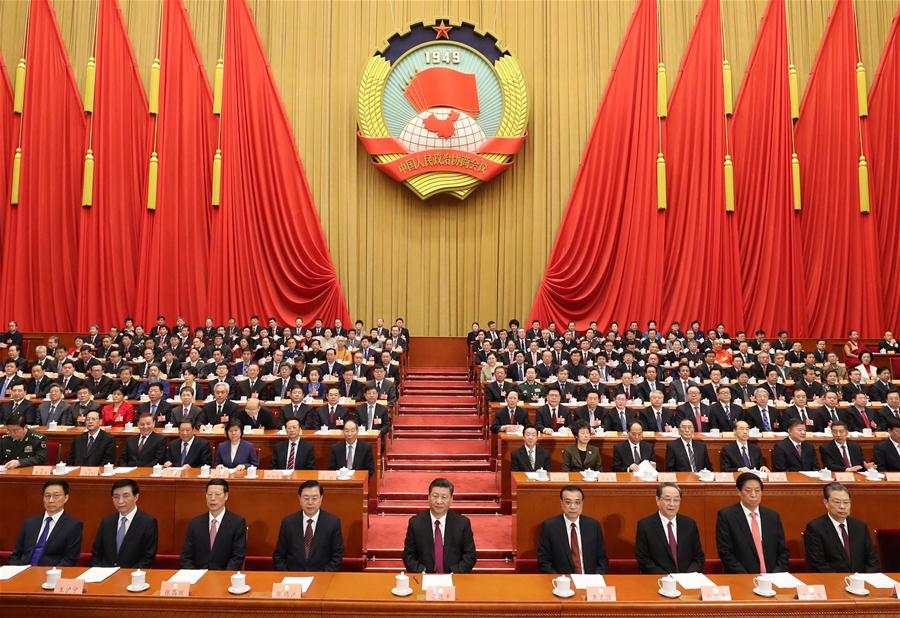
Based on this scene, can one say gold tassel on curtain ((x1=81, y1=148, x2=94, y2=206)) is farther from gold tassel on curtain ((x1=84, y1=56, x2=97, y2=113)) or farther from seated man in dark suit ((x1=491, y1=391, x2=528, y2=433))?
seated man in dark suit ((x1=491, y1=391, x2=528, y2=433))

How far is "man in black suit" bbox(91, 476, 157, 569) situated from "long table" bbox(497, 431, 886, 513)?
258cm

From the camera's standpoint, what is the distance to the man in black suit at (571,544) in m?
3.66

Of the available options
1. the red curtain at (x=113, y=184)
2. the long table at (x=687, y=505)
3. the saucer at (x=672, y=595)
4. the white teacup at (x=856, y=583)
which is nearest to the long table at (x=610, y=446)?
the long table at (x=687, y=505)

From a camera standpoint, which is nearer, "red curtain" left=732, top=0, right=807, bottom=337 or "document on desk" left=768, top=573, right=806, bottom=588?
"document on desk" left=768, top=573, right=806, bottom=588

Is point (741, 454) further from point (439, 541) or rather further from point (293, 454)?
point (293, 454)

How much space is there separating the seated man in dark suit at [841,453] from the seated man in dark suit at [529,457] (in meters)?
2.10

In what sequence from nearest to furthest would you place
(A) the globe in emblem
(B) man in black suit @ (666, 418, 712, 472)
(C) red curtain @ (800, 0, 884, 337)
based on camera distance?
(B) man in black suit @ (666, 418, 712, 472), (C) red curtain @ (800, 0, 884, 337), (A) the globe in emblem

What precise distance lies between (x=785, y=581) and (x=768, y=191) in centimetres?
913

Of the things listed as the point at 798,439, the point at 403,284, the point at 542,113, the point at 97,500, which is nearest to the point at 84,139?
the point at 403,284

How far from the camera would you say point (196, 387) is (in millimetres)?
7527

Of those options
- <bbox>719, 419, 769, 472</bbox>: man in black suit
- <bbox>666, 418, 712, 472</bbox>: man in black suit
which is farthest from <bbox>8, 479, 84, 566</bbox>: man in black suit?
Answer: <bbox>719, 419, 769, 472</bbox>: man in black suit

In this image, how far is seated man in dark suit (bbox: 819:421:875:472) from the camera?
5.14 meters

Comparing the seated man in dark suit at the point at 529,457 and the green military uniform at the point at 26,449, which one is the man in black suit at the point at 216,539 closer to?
the green military uniform at the point at 26,449

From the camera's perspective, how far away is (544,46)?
1145 cm
